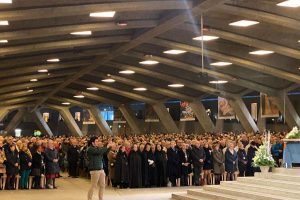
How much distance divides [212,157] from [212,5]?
19.1 ft

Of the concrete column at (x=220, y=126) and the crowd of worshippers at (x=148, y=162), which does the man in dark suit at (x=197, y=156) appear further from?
the concrete column at (x=220, y=126)

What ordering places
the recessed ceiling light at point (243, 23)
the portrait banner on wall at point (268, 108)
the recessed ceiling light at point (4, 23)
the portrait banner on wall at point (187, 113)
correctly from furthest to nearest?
1. the portrait banner on wall at point (187, 113)
2. the portrait banner on wall at point (268, 108)
3. the recessed ceiling light at point (243, 23)
4. the recessed ceiling light at point (4, 23)

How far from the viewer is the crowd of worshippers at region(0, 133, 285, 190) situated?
19.5 metres

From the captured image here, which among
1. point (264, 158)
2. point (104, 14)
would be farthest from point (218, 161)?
point (104, 14)

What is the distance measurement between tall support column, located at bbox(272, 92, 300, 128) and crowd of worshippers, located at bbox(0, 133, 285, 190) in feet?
50.5

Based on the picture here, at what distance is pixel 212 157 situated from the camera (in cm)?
2102

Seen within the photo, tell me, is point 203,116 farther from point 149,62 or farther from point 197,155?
point 197,155

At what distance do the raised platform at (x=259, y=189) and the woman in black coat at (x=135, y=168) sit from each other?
290 centimetres

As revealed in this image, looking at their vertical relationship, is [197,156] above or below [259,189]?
above

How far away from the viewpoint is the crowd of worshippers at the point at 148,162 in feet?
63.8

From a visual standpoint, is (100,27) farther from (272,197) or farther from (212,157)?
(272,197)

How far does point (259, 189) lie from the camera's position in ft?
50.2

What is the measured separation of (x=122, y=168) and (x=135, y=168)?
0.47 meters

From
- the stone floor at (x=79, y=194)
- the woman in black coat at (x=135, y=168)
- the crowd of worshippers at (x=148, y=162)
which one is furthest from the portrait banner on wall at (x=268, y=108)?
the woman in black coat at (x=135, y=168)
